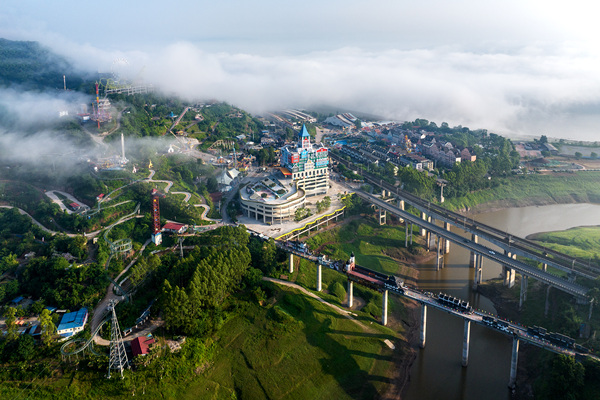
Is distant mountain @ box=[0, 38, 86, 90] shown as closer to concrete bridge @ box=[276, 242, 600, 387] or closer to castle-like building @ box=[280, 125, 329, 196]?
castle-like building @ box=[280, 125, 329, 196]

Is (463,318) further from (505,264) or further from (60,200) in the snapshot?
(60,200)

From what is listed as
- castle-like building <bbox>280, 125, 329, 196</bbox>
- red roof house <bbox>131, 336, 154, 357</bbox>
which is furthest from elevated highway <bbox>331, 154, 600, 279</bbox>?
red roof house <bbox>131, 336, 154, 357</bbox>

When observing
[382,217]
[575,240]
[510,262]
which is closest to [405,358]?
[510,262]

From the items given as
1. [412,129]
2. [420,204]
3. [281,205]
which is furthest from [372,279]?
[412,129]

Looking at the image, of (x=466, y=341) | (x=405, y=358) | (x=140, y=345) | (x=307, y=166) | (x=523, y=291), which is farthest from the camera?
(x=307, y=166)

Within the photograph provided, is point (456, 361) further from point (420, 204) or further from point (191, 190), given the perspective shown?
point (191, 190)

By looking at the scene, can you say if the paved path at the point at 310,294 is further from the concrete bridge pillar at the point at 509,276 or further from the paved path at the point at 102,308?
the concrete bridge pillar at the point at 509,276

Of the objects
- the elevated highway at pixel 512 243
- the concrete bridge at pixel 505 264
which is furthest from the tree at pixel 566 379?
the elevated highway at pixel 512 243
